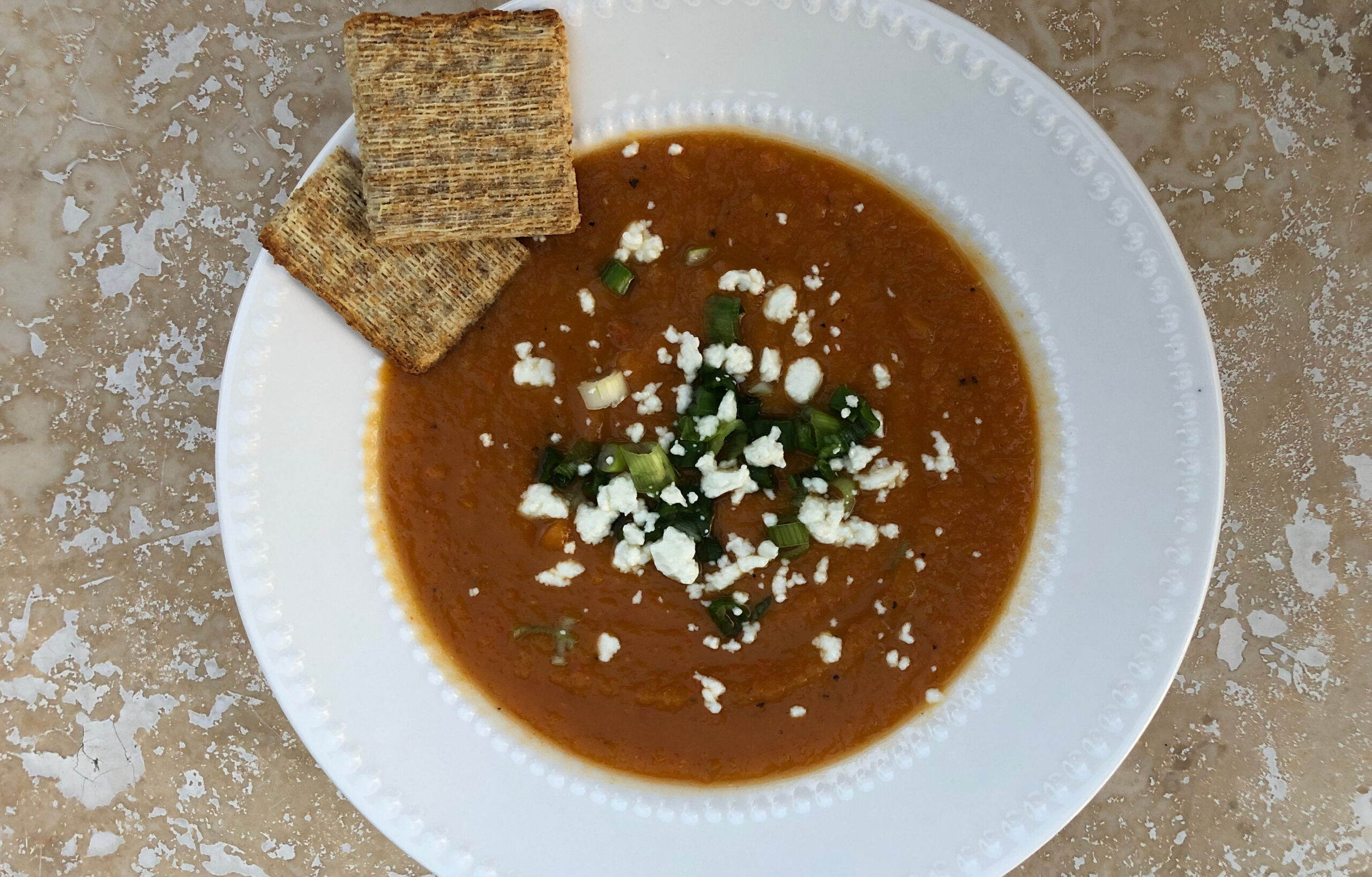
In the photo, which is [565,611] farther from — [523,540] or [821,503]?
[821,503]

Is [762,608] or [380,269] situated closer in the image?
[380,269]

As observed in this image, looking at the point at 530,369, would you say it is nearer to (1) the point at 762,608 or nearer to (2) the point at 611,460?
(2) the point at 611,460

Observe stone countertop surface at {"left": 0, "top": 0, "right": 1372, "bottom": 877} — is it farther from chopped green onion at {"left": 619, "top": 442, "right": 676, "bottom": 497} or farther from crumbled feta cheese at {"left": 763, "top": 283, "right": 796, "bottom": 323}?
chopped green onion at {"left": 619, "top": 442, "right": 676, "bottom": 497}

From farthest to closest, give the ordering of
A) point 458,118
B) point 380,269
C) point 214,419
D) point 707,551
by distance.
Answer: point 214,419 < point 707,551 < point 380,269 < point 458,118

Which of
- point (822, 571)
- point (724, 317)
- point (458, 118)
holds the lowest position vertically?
point (822, 571)

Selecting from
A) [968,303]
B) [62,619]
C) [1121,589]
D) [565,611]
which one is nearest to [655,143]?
[968,303]

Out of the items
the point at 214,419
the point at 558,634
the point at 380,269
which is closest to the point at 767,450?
the point at 558,634

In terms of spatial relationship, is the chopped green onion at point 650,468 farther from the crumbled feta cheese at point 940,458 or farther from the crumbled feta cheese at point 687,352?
the crumbled feta cheese at point 940,458
